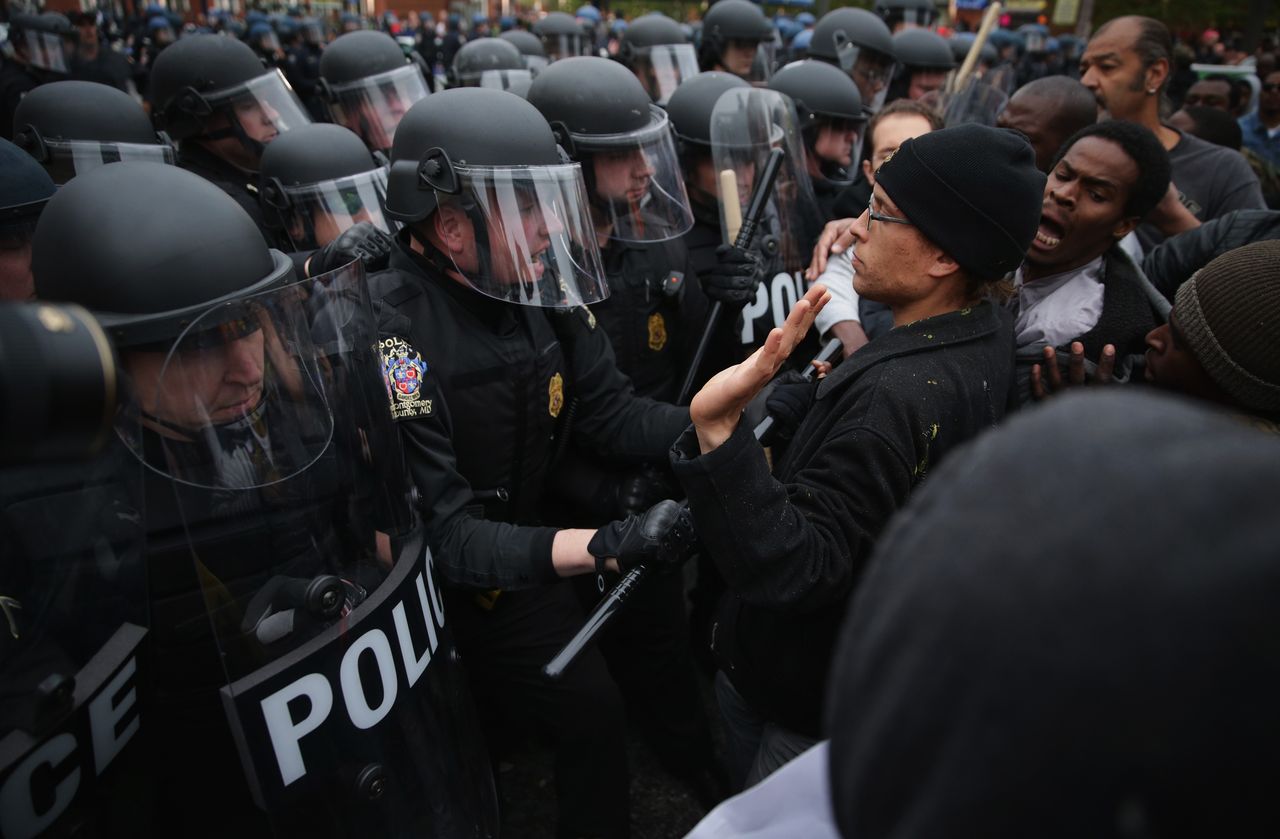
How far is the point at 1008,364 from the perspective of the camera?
1837mm

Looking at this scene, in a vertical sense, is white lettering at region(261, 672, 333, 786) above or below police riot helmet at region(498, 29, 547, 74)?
below

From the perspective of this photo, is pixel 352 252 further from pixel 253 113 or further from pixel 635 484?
pixel 253 113

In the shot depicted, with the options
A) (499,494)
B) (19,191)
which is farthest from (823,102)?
(19,191)

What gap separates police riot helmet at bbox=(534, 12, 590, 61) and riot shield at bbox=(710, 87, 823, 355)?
17.5 feet

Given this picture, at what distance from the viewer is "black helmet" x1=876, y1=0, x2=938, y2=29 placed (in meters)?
8.33

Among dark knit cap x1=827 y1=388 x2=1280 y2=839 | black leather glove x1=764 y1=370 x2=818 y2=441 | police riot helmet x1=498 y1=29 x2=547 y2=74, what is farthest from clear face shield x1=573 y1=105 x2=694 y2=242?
police riot helmet x1=498 y1=29 x2=547 y2=74

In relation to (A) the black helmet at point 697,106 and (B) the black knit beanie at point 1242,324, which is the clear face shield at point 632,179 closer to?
(A) the black helmet at point 697,106

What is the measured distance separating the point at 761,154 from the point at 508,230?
168 cm

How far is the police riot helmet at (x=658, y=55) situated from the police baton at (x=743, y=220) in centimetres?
270

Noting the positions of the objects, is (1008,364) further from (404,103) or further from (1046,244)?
(404,103)

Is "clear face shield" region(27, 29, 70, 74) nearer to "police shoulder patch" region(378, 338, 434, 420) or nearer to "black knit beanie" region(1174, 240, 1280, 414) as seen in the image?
"police shoulder patch" region(378, 338, 434, 420)

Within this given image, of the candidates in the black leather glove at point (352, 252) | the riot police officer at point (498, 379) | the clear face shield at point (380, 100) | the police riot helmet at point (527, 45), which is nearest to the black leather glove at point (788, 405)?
the riot police officer at point (498, 379)

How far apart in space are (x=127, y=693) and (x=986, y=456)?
1307mm

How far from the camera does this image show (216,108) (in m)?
3.71
